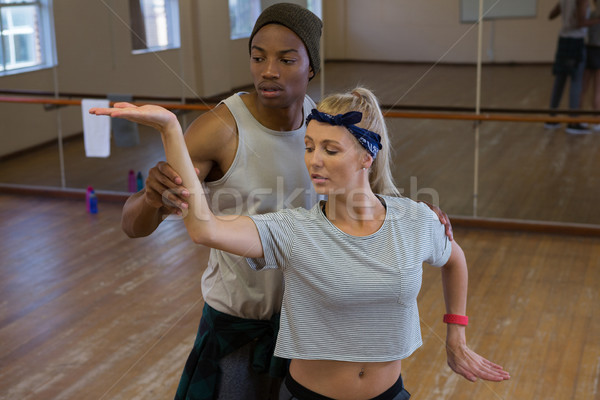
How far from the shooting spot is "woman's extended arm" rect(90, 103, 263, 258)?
1259mm

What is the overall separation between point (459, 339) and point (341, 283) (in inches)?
16.9

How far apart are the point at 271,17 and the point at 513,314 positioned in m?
2.28

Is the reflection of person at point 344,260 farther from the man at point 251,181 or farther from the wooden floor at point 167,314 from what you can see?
the wooden floor at point 167,314

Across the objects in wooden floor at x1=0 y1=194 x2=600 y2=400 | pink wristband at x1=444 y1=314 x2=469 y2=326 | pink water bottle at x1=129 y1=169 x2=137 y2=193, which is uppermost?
pink wristband at x1=444 y1=314 x2=469 y2=326

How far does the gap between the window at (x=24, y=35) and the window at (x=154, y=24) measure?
0.81 meters

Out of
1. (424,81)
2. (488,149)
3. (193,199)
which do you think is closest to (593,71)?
(488,149)

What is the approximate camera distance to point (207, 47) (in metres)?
5.47

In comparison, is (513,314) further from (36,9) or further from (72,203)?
(36,9)

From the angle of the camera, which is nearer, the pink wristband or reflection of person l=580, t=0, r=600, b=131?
the pink wristband

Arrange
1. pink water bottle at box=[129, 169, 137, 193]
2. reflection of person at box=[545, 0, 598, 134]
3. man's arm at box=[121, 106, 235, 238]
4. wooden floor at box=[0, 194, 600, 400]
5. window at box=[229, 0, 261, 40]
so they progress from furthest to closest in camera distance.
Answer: pink water bottle at box=[129, 169, 137, 193], window at box=[229, 0, 261, 40], reflection of person at box=[545, 0, 598, 134], wooden floor at box=[0, 194, 600, 400], man's arm at box=[121, 106, 235, 238]

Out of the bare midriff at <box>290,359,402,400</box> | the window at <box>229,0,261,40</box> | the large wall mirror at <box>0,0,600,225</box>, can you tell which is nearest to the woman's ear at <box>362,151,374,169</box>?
the bare midriff at <box>290,359,402,400</box>

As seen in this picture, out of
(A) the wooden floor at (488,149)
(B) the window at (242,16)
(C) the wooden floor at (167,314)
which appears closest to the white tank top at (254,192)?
(C) the wooden floor at (167,314)

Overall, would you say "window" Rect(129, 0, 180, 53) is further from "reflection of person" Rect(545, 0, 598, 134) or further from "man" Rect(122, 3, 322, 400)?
"man" Rect(122, 3, 322, 400)

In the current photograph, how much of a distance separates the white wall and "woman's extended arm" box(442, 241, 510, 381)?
133 inches
